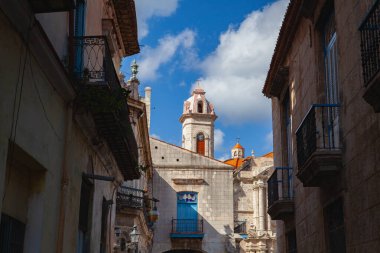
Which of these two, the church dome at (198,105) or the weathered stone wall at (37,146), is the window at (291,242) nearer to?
the weathered stone wall at (37,146)

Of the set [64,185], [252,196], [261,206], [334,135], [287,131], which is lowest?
[64,185]

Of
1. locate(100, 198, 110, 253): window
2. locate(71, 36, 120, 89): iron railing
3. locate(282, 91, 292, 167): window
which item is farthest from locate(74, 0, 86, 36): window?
locate(282, 91, 292, 167): window

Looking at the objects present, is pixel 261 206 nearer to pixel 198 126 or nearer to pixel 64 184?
pixel 198 126

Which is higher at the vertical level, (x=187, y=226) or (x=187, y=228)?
(x=187, y=226)

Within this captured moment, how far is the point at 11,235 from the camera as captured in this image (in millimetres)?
6914

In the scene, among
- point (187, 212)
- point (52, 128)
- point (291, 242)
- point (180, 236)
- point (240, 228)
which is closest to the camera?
point (52, 128)

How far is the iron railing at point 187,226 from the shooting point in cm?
3553

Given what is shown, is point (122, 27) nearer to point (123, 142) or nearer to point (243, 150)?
point (123, 142)

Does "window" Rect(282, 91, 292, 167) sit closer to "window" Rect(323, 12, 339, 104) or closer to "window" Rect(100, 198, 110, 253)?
"window" Rect(323, 12, 339, 104)

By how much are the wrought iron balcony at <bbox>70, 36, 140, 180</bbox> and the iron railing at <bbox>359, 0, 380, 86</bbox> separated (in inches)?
147

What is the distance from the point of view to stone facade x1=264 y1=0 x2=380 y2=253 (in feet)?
27.2

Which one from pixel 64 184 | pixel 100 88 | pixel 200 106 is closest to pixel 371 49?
pixel 100 88

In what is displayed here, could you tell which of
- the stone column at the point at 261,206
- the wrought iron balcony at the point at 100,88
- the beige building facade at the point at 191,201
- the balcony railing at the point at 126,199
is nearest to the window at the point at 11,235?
the wrought iron balcony at the point at 100,88

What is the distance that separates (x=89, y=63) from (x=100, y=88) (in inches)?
59.1
